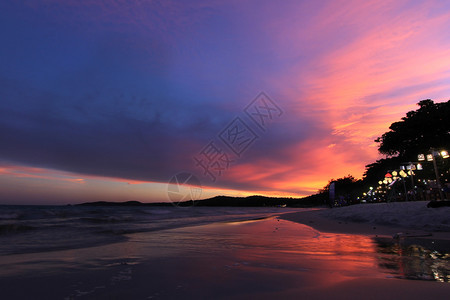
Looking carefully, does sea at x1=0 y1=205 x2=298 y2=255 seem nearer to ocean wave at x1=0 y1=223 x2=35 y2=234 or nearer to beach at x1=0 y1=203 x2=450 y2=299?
ocean wave at x1=0 y1=223 x2=35 y2=234

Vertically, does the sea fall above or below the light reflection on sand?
below

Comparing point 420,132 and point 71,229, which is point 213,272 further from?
point 420,132

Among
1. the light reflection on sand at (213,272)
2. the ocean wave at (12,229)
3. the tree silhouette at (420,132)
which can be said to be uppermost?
the tree silhouette at (420,132)

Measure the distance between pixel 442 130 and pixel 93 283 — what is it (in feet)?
132

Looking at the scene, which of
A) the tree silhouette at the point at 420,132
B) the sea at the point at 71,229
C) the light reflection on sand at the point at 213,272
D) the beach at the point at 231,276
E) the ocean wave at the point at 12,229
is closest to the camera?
the beach at the point at 231,276

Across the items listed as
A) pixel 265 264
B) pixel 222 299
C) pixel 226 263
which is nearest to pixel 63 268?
pixel 226 263

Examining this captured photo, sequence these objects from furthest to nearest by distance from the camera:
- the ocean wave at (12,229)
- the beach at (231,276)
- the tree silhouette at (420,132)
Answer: the tree silhouette at (420,132), the ocean wave at (12,229), the beach at (231,276)

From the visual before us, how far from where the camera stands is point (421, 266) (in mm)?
3484

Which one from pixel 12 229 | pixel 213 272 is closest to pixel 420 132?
pixel 213 272

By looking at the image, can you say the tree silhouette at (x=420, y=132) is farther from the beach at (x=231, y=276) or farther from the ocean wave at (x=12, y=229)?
the ocean wave at (x=12, y=229)

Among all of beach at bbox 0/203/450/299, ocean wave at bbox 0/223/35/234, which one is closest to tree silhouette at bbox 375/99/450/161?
beach at bbox 0/203/450/299

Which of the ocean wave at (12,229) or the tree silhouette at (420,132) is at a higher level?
the tree silhouette at (420,132)

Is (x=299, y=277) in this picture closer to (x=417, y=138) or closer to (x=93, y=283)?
(x=93, y=283)

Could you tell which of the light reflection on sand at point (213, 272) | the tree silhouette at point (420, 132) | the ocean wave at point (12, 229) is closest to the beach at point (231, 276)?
the light reflection on sand at point (213, 272)
